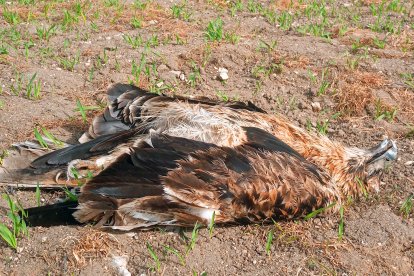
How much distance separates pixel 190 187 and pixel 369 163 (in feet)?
5.53

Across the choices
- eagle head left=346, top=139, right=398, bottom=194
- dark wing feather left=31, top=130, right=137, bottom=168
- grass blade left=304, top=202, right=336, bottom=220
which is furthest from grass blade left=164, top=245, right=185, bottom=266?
eagle head left=346, top=139, right=398, bottom=194

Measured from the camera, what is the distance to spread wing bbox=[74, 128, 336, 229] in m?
3.40

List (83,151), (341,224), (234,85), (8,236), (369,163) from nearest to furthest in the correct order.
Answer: (8,236) < (341,224) < (83,151) < (369,163) < (234,85)

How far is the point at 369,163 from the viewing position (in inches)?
174

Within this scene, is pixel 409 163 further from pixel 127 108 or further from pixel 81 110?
pixel 81 110

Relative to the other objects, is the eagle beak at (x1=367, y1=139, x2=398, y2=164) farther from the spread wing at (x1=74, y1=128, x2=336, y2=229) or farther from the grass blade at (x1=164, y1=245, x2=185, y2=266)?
the grass blade at (x1=164, y1=245, x2=185, y2=266)

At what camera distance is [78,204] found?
136 inches

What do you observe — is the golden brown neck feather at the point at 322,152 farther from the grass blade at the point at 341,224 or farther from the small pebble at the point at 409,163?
the small pebble at the point at 409,163

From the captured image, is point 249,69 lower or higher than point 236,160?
lower

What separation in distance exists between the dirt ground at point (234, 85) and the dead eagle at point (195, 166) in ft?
0.55

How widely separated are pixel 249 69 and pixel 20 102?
228cm

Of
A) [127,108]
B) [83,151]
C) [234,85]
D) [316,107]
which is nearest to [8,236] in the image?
[83,151]

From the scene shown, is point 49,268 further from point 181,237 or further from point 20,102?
point 20,102

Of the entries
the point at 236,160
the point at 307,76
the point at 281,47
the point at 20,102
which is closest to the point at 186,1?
the point at 281,47
